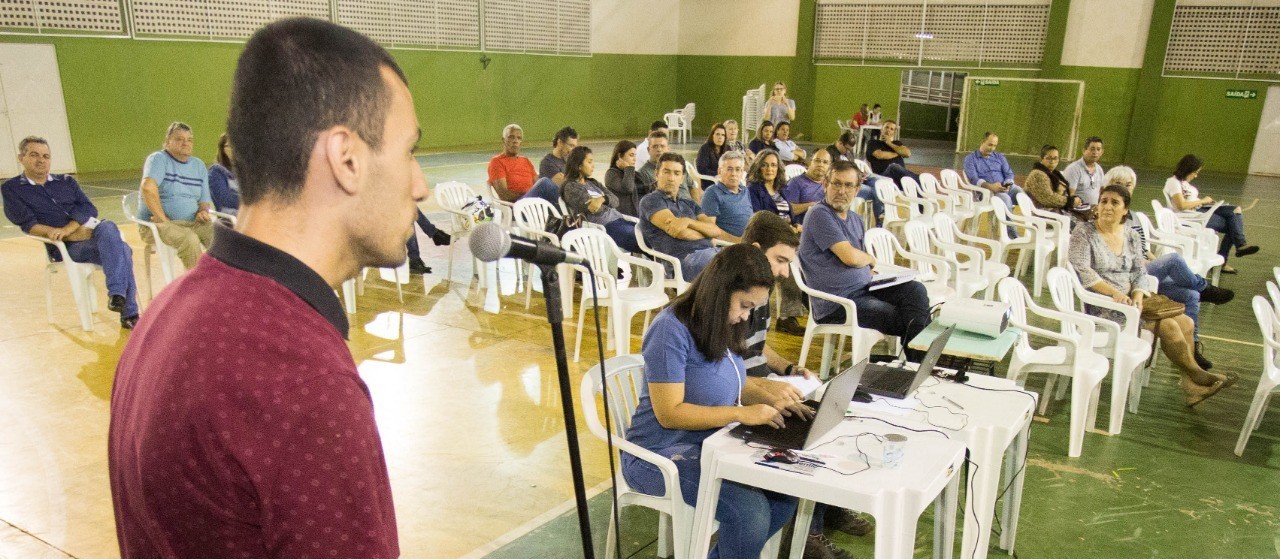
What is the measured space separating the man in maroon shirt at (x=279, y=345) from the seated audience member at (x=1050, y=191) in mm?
7938

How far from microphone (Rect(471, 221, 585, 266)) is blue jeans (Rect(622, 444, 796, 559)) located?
4.33 ft

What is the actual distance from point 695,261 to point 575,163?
1491 mm

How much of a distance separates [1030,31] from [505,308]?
572 inches

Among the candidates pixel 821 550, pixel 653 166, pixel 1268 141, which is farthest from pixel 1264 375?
pixel 1268 141

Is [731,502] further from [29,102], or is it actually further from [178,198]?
[29,102]

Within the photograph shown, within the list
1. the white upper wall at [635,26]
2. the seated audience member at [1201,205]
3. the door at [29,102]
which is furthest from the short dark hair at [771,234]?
the white upper wall at [635,26]

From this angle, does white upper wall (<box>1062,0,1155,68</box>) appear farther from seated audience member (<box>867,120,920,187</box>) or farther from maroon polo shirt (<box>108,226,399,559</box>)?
maroon polo shirt (<box>108,226,399,559</box>)

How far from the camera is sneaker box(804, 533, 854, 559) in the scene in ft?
9.48

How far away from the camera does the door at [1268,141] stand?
14.9 meters

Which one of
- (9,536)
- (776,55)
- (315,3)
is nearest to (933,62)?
(776,55)

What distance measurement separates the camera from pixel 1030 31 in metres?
16.6

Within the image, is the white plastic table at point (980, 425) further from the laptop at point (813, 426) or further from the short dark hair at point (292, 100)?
the short dark hair at point (292, 100)

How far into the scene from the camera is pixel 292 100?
746 millimetres

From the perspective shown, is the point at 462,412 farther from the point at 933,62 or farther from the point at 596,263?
the point at 933,62
